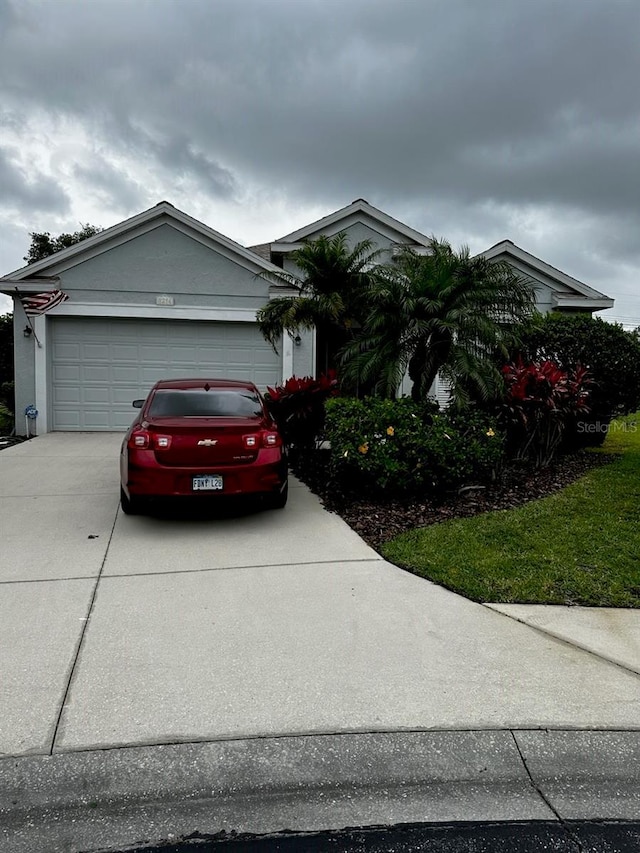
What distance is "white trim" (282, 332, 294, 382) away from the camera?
45.4 ft

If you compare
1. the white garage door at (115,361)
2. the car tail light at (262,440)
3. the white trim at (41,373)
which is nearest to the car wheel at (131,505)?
the car tail light at (262,440)

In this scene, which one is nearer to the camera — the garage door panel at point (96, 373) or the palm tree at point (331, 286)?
the palm tree at point (331, 286)

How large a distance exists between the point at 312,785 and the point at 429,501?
15.7 feet

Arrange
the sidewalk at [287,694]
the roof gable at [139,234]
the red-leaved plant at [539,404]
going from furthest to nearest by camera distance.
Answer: the roof gable at [139,234], the red-leaved plant at [539,404], the sidewalk at [287,694]

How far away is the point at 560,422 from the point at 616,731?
249 inches

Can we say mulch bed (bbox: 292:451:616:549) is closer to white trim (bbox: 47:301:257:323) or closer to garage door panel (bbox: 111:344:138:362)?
white trim (bbox: 47:301:257:323)

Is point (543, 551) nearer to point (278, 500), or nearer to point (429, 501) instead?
point (429, 501)

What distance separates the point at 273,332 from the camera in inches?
446

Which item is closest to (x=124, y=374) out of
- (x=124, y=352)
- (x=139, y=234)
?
(x=124, y=352)

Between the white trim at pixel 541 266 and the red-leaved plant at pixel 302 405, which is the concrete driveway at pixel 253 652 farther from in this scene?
the white trim at pixel 541 266

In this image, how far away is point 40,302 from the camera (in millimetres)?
13016

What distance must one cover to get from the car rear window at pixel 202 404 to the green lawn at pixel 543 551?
234 centimetres

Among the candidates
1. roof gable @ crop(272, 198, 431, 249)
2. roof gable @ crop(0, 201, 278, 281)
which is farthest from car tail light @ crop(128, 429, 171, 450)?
roof gable @ crop(272, 198, 431, 249)

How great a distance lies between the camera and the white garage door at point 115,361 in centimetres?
1352
